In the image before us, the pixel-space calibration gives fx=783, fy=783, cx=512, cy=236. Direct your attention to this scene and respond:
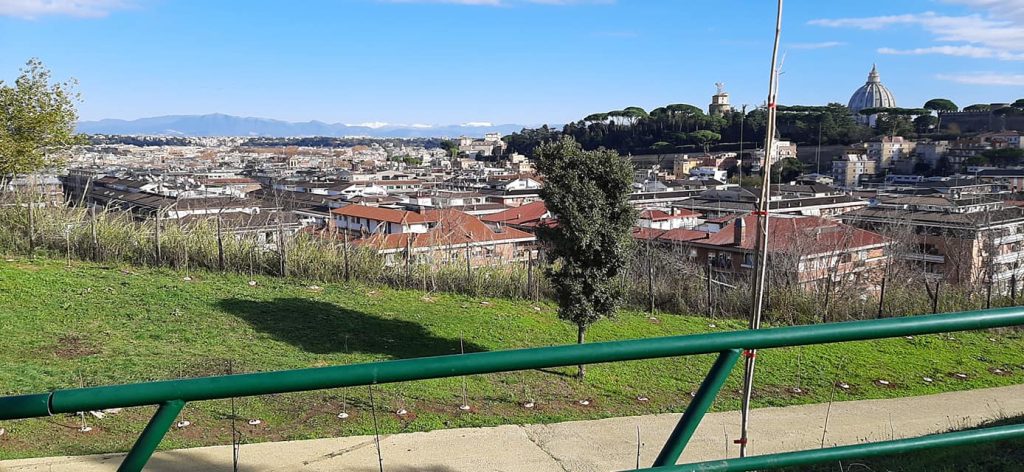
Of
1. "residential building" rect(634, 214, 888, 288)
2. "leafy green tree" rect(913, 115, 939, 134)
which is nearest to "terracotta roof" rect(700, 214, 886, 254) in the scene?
"residential building" rect(634, 214, 888, 288)

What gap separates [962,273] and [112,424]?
66.4 feet

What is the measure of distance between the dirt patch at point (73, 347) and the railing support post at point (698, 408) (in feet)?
27.1

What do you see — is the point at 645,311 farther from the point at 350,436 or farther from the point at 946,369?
the point at 350,436

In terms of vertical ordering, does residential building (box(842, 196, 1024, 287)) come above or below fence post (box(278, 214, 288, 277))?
below

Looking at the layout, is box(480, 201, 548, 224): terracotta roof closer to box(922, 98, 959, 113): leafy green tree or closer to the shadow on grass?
the shadow on grass

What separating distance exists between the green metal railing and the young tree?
8169mm

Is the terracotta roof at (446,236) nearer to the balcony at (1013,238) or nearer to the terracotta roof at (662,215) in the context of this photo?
the terracotta roof at (662,215)

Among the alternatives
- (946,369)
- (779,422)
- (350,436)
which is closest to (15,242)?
(350,436)

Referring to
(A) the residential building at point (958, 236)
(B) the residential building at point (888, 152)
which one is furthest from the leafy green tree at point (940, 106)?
(A) the residential building at point (958, 236)

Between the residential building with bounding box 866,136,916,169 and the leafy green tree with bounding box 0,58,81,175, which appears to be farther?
the residential building with bounding box 866,136,916,169

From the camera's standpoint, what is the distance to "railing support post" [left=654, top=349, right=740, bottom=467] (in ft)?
4.52

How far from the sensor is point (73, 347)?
8.45m

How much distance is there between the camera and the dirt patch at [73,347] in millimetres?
8172

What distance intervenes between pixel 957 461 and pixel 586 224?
6.18 m
